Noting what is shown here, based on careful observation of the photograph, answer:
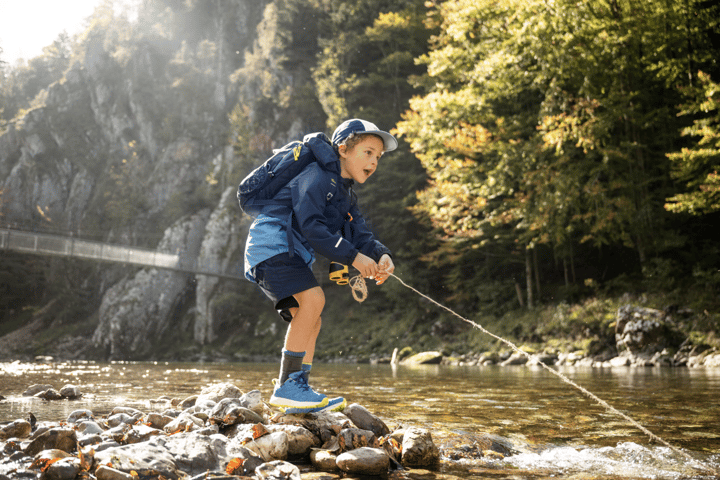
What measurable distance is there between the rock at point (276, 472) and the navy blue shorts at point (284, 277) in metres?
0.88

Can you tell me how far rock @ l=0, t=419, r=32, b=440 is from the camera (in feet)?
7.84

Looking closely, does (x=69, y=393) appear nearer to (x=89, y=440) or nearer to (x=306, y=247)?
(x=89, y=440)

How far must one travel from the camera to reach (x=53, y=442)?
210 cm

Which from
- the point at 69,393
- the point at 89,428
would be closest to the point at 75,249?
the point at 69,393

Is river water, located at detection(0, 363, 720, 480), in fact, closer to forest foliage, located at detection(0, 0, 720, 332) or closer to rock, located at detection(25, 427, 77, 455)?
rock, located at detection(25, 427, 77, 455)

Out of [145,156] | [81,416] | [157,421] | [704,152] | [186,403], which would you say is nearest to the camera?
[157,421]

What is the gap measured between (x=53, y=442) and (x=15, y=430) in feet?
1.58

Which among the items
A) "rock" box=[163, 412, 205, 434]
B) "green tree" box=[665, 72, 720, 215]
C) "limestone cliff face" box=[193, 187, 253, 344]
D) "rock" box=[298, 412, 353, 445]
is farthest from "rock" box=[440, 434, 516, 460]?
"limestone cliff face" box=[193, 187, 253, 344]

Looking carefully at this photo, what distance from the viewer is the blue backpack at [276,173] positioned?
2754 millimetres

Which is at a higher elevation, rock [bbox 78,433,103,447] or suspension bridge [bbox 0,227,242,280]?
suspension bridge [bbox 0,227,242,280]

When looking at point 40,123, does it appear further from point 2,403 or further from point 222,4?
point 2,403

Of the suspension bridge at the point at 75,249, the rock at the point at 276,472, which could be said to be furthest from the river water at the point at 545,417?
the suspension bridge at the point at 75,249

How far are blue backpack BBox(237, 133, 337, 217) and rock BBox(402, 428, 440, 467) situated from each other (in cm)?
134

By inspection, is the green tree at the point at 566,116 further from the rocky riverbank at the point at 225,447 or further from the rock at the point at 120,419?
the rock at the point at 120,419
